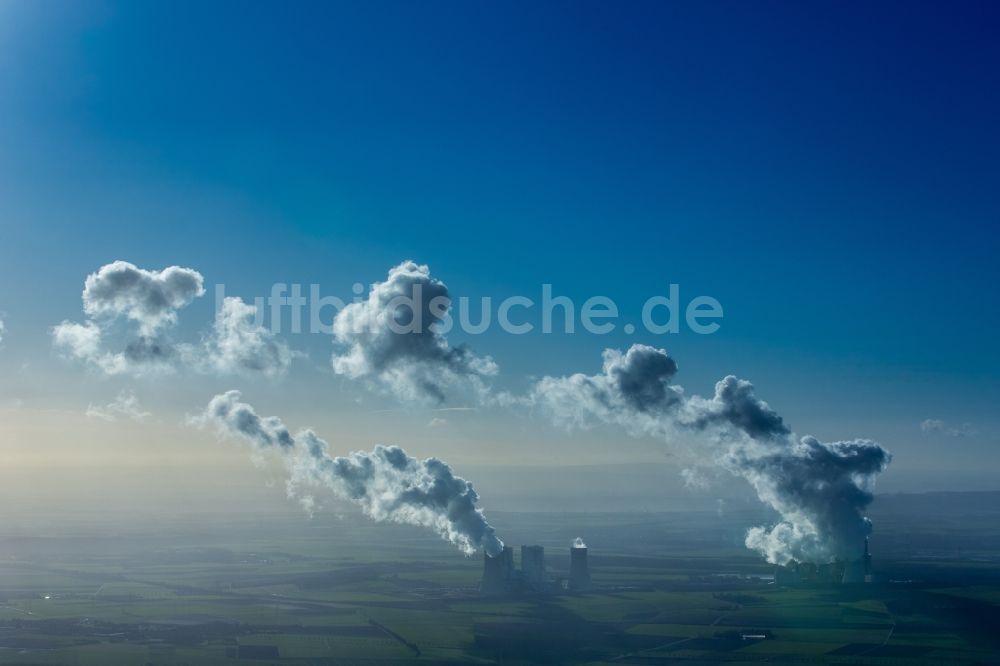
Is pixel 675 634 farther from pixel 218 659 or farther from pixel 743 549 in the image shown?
pixel 743 549

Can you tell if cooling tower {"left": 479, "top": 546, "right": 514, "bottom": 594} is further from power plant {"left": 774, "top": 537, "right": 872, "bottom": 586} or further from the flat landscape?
power plant {"left": 774, "top": 537, "right": 872, "bottom": 586}

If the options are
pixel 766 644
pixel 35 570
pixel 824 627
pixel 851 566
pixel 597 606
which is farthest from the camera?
pixel 35 570

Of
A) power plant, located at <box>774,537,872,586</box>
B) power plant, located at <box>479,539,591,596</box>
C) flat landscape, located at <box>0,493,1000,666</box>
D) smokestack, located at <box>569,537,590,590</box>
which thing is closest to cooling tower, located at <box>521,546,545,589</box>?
power plant, located at <box>479,539,591,596</box>

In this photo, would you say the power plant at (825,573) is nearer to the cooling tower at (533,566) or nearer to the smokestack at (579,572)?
the smokestack at (579,572)

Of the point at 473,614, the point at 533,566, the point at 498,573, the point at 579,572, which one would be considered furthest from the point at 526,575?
the point at 473,614

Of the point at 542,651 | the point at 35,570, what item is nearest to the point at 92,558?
the point at 35,570

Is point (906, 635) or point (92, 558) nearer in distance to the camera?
point (906, 635)

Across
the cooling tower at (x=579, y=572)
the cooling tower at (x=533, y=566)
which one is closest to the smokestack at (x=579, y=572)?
the cooling tower at (x=579, y=572)
